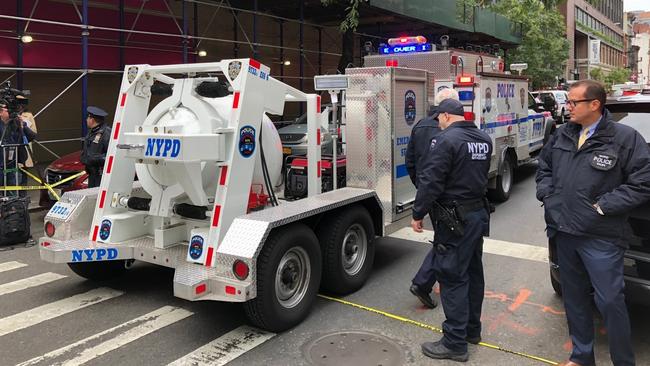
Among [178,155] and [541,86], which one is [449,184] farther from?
[541,86]

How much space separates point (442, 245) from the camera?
12.9 feet

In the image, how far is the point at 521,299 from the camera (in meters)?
5.16

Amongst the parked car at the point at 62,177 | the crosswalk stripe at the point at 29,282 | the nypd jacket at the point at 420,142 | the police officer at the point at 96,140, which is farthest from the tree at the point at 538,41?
the crosswalk stripe at the point at 29,282

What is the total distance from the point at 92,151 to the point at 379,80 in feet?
13.6

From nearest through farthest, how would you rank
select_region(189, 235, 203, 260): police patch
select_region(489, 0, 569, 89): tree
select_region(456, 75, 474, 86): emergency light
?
select_region(189, 235, 203, 260): police patch, select_region(456, 75, 474, 86): emergency light, select_region(489, 0, 569, 89): tree

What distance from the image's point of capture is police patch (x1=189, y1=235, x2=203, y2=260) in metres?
4.41

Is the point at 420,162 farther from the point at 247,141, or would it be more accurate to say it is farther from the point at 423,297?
the point at 247,141

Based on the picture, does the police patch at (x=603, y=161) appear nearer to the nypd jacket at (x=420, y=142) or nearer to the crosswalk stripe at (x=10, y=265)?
the nypd jacket at (x=420, y=142)

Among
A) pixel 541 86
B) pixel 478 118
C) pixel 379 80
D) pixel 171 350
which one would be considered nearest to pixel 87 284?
pixel 171 350

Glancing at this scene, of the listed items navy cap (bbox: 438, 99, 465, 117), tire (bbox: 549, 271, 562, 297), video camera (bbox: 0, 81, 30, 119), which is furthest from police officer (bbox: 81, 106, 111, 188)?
tire (bbox: 549, 271, 562, 297)

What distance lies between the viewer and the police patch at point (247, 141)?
177 inches

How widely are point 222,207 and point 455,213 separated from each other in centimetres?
185

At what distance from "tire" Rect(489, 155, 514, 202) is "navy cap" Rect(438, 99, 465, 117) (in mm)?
5725

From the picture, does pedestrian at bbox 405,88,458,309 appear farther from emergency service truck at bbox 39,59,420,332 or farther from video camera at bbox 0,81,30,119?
video camera at bbox 0,81,30,119
